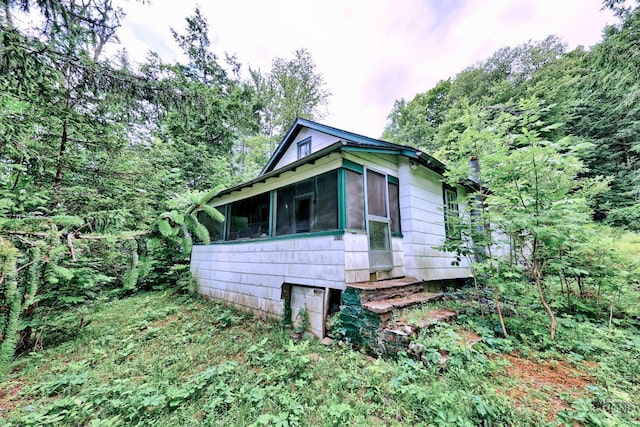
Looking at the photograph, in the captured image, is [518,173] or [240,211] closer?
[518,173]

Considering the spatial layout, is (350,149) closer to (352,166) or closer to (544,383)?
(352,166)

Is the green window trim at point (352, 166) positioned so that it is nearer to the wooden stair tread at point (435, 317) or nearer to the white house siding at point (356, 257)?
the white house siding at point (356, 257)

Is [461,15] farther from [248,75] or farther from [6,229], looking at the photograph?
[6,229]

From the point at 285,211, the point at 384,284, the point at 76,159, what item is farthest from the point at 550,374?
the point at 76,159

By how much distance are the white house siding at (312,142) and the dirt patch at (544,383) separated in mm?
5810

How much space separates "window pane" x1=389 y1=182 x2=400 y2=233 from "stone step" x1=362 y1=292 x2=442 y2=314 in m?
1.38

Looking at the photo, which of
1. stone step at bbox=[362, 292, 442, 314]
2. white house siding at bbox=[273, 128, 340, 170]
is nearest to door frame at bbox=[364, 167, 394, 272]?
stone step at bbox=[362, 292, 442, 314]

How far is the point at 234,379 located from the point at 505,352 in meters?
3.77

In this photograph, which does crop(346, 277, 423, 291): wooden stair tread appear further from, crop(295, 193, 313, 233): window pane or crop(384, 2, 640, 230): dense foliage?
crop(384, 2, 640, 230): dense foliage

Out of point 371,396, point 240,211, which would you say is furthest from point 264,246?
point 371,396

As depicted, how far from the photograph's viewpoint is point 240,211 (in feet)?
23.6

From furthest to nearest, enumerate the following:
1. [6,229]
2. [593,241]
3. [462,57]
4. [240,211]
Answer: [462,57], [240,211], [593,241], [6,229]

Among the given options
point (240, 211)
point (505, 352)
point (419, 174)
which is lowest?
point (505, 352)

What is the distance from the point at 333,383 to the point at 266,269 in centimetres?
322
